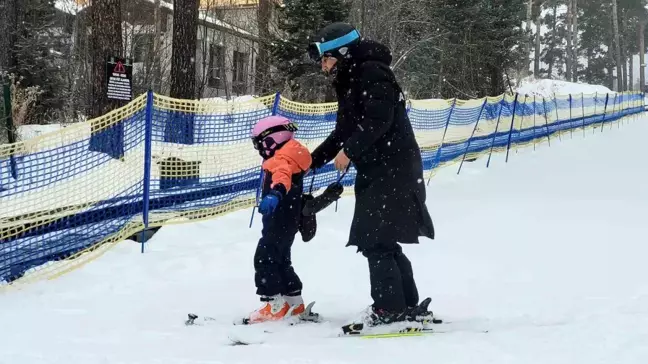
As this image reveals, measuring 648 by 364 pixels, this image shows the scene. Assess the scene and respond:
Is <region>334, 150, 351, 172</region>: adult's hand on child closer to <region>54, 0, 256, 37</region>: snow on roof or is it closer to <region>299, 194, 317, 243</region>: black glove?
<region>299, 194, 317, 243</region>: black glove

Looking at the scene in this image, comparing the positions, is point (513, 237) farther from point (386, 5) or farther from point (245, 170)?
point (386, 5)

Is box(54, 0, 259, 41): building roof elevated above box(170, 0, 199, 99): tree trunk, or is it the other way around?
box(54, 0, 259, 41): building roof

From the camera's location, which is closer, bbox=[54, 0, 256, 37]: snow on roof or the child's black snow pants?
the child's black snow pants

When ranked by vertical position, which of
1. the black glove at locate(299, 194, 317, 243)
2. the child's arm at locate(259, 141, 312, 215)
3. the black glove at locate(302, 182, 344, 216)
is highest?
the child's arm at locate(259, 141, 312, 215)

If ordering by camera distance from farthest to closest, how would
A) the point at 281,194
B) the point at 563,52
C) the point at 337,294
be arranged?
the point at 563,52 → the point at 337,294 → the point at 281,194

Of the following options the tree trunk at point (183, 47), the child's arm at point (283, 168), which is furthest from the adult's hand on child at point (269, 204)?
the tree trunk at point (183, 47)

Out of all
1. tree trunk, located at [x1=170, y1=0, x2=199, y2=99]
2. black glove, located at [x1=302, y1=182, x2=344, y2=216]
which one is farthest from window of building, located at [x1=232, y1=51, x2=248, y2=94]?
black glove, located at [x1=302, y1=182, x2=344, y2=216]

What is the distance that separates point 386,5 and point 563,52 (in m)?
52.0

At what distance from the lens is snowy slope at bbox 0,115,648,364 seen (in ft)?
10.2

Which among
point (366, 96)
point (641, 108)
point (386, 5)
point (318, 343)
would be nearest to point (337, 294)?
point (318, 343)

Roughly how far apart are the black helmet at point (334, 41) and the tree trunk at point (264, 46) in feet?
64.7

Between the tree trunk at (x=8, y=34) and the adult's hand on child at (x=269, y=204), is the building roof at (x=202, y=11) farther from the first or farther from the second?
the adult's hand on child at (x=269, y=204)

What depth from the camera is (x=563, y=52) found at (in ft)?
217

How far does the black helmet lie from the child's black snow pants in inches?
31.4
